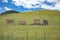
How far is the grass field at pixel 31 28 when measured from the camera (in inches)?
134

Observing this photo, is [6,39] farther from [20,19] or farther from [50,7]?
[50,7]

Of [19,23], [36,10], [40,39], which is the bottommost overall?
[40,39]

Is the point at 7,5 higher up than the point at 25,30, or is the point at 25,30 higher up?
the point at 7,5

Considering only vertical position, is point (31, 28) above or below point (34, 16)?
below

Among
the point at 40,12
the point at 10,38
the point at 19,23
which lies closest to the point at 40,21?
the point at 40,12

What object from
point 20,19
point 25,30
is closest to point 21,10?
point 20,19

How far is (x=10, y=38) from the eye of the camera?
11.1 ft

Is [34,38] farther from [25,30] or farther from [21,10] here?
[21,10]

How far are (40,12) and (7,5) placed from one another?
63cm

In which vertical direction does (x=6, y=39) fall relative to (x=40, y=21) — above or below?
below

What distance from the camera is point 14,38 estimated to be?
3.39 metres

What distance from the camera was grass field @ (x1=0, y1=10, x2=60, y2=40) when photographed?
11.1ft

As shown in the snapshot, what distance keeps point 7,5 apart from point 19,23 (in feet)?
1.33

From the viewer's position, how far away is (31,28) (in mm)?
3404
